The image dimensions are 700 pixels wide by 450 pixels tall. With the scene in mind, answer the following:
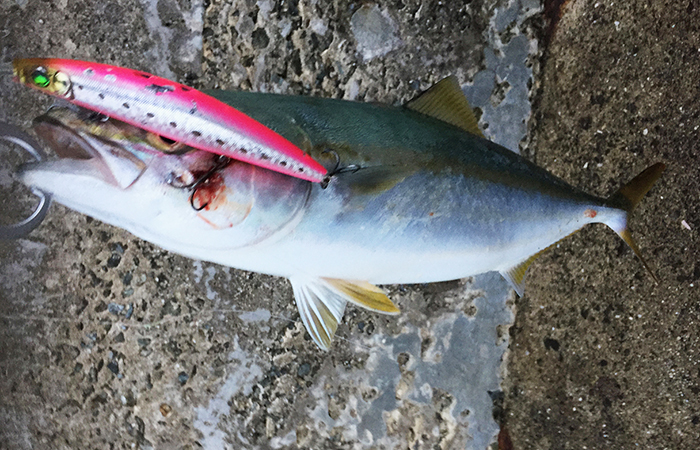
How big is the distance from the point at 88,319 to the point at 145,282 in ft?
0.91

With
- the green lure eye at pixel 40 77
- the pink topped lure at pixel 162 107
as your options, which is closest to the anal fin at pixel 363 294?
the pink topped lure at pixel 162 107

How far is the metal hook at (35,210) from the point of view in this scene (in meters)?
1.58

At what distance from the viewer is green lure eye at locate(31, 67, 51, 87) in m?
0.70

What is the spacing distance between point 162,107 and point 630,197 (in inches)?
53.2

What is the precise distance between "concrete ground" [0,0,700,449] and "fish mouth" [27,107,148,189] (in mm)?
861

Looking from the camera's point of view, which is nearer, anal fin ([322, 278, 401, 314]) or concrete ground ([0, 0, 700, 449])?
anal fin ([322, 278, 401, 314])

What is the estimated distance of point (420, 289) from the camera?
5.56 feet

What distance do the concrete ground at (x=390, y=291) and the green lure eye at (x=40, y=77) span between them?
950 millimetres

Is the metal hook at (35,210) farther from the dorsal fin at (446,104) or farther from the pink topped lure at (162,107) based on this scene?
the dorsal fin at (446,104)

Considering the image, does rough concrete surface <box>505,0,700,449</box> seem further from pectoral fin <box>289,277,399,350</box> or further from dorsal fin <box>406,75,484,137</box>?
pectoral fin <box>289,277,399,350</box>

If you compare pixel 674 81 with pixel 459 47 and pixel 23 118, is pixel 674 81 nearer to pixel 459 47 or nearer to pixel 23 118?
pixel 459 47

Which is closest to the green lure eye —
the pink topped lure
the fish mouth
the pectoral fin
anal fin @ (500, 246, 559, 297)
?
the pink topped lure

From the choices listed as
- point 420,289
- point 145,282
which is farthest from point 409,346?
point 145,282

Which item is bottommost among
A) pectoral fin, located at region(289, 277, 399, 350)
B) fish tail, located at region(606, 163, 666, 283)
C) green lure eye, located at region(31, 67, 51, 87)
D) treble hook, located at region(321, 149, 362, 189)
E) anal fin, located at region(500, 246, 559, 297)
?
pectoral fin, located at region(289, 277, 399, 350)
